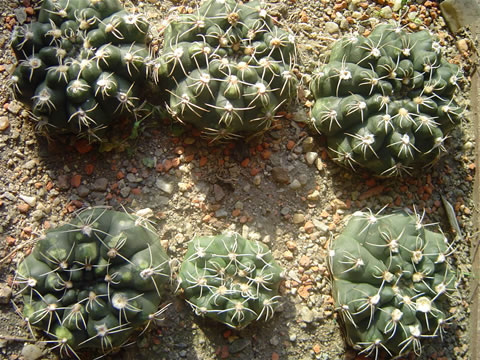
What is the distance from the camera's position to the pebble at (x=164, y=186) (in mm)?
3357

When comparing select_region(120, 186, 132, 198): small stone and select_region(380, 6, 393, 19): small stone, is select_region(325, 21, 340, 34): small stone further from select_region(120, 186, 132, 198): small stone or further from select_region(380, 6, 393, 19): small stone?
select_region(120, 186, 132, 198): small stone

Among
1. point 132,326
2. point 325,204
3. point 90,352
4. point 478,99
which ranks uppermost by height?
point 478,99

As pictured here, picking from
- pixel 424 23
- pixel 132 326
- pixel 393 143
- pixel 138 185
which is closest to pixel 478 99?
pixel 424 23

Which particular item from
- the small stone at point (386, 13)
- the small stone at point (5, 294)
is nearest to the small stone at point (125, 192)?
the small stone at point (5, 294)

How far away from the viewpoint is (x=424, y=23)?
4.09 metres

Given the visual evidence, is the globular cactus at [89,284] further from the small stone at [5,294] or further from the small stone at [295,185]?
the small stone at [295,185]

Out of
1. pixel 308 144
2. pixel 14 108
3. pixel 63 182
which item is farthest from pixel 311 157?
pixel 14 108

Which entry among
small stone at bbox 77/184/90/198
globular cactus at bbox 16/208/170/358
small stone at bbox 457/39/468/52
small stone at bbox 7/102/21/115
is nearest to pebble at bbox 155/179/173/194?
small stone at bbox 77/184/90/198

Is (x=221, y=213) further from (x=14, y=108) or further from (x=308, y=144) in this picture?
(x=14, y=108)

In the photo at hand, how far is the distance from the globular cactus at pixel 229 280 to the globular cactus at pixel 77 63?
1.10 metres

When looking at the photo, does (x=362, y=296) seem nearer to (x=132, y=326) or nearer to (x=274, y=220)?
(x=274, y=220)

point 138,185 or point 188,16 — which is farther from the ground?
point 188,16

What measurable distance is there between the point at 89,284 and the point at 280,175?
1.54 m

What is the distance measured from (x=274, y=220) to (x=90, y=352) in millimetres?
1524
